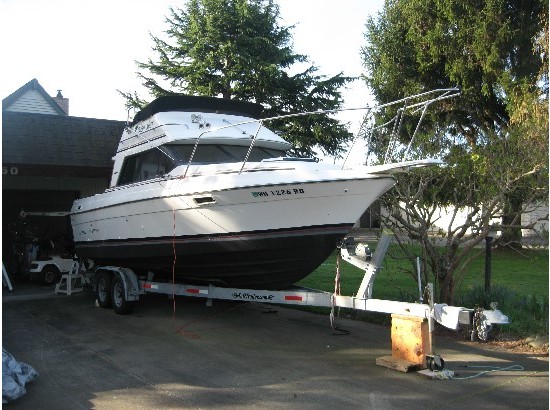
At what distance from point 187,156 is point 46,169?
221 inches

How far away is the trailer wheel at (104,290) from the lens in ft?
30.4

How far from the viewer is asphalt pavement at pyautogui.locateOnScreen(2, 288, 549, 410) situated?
5062 mm

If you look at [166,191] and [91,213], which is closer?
[166,191]

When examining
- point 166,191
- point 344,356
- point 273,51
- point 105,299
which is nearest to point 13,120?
point 105,299

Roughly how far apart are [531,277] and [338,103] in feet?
29.2

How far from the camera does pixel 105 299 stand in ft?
30.8

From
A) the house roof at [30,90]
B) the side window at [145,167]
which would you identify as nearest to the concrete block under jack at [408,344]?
the side window at [145,167]

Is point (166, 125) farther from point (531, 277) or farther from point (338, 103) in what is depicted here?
point (338, 103)

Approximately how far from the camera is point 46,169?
12234 millimetres

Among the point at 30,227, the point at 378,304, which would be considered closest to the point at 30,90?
the point at 30,227

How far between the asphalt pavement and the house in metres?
4.08

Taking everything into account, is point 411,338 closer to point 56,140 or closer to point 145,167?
point 145,167

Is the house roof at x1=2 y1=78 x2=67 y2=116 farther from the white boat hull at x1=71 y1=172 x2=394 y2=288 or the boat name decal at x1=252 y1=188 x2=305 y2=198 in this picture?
the boat name decal at x1=252 y1=188 x2=305 y2=198

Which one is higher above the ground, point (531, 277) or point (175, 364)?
point (531, 277)
